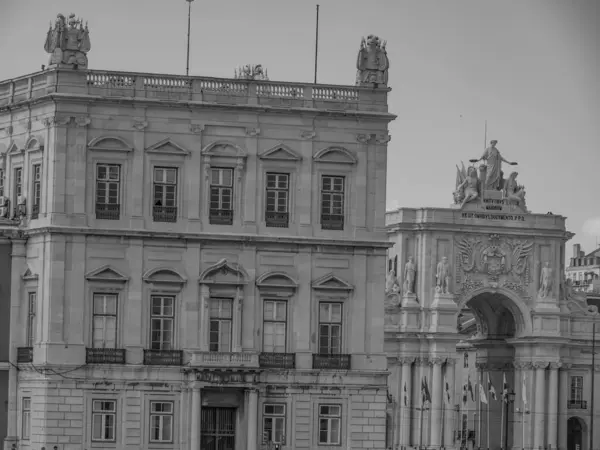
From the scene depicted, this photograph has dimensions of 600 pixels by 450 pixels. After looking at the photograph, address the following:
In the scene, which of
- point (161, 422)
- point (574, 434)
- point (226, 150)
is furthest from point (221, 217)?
point (574, 434)

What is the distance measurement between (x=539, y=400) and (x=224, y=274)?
5223cm

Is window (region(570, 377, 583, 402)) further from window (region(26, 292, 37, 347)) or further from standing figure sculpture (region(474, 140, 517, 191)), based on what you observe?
window (region(26, 292, 37, 347))

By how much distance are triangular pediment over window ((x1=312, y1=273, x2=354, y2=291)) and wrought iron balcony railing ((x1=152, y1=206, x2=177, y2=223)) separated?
573 cm

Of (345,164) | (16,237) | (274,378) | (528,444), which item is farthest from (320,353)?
(528,444)

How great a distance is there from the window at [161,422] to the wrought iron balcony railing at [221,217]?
6.89 metres

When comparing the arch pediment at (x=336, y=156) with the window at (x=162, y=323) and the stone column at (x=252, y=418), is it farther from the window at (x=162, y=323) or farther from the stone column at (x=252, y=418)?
the stone column at (x=252, y=418)

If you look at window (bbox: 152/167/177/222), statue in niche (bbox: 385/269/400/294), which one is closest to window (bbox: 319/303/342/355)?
window (bbox: 152/167/177/222)

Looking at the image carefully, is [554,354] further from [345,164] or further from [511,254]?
[345,164]

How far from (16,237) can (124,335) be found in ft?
18.5

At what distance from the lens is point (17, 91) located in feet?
268

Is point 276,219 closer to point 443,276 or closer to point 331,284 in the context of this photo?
point 331,284

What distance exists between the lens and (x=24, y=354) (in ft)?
260

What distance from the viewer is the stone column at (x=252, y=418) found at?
78375 mm

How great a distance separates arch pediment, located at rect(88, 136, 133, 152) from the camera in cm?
7828
